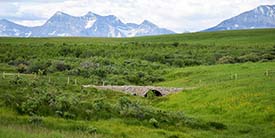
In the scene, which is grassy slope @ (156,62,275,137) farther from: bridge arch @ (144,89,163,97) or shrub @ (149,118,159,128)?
bridge arch @ (144,89,163,97)

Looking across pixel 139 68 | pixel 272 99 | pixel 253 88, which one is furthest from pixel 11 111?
pixel 139 68

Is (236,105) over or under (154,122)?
under

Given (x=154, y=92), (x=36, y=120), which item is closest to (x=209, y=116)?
(x=36, y=120)

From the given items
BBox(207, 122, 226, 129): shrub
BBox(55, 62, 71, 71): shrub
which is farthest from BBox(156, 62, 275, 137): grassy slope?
BBox(55, 62, 71, 71): shrub

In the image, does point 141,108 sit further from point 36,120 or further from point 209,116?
point 209,116

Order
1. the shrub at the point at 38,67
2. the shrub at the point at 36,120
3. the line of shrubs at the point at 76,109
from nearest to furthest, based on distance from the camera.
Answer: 1. the shrub at the point at 36,120
2. the line of shrubs at the point at 76,109
3. the shrub at the point at 38,67

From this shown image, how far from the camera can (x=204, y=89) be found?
49.5 metres

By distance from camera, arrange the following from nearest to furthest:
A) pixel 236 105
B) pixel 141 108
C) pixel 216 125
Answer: pixel 141 108 < pixel 216 125 < pixel 236 105

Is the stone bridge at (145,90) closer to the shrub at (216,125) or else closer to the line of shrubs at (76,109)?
the shrub at (216,125)

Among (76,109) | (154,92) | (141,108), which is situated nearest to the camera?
(76,109)

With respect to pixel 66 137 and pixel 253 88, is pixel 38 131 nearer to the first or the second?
pixel 66 137

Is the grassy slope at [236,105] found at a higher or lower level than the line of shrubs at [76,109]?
lower

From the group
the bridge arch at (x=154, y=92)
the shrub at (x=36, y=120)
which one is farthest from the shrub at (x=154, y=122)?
the bridge arch at (x=154, y=92)

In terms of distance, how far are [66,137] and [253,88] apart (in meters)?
28.9
